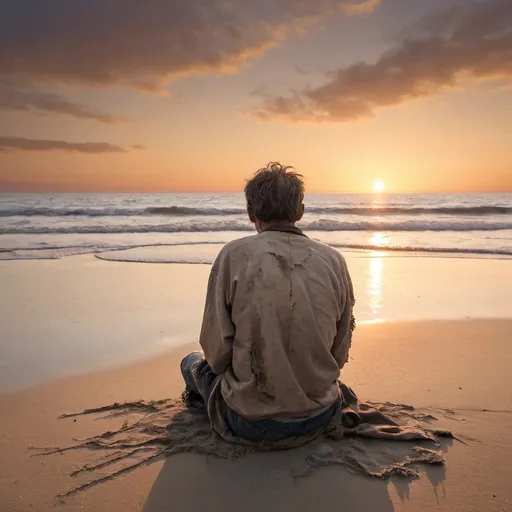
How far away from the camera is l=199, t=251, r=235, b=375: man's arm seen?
7.75 feet

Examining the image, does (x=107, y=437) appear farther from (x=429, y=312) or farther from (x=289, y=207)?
(x=429, y=312)

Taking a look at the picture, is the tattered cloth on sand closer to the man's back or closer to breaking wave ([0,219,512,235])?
the man's back

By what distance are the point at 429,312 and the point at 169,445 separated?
13.4 ft

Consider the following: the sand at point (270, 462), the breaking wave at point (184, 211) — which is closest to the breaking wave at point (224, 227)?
the breaking wave at point (184, 211)

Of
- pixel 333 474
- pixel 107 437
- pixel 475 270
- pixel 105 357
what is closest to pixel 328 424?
pixel 333 474

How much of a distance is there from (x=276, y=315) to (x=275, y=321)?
0.10ft

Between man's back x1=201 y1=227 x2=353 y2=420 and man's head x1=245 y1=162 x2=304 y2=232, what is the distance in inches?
3.3

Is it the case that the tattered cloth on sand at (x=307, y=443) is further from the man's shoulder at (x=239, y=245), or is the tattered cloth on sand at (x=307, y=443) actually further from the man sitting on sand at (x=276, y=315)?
the man's shoulder at (x=239, y=245)

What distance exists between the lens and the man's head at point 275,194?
237cm

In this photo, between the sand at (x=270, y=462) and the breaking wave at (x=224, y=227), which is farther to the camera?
the breaking wave at (x=224, y=227)

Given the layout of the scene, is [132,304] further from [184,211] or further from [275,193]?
[184,211]

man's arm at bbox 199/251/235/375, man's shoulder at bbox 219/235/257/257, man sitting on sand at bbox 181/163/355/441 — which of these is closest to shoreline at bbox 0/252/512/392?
man's arm at bbox 199/251/235/375

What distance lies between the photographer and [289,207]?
7.88ft

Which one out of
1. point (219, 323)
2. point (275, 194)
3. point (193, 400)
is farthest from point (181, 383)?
point (275, 194)
